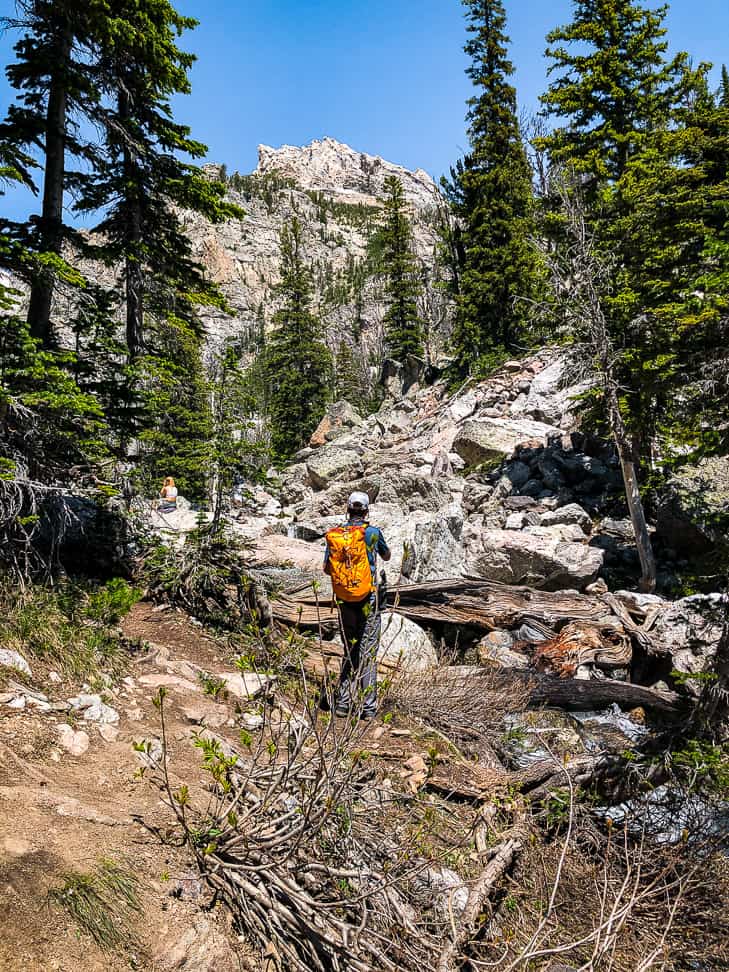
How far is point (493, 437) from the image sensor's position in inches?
640

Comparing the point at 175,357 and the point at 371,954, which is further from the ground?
the point at 175,357

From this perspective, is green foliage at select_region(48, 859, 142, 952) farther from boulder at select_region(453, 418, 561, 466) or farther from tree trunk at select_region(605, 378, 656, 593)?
boulder at select_region(453, 418, 561, 466)

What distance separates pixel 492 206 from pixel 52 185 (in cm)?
2348

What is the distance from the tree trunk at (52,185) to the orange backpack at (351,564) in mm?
4080

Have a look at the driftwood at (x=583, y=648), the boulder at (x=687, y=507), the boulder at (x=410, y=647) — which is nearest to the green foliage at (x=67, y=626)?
the boulder at (x=410, y=647)

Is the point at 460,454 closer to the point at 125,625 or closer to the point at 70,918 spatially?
the point at 125,625

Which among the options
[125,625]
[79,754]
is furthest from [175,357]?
[79,754]

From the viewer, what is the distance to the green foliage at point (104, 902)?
2.39 metres

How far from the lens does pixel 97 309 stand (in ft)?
22.1

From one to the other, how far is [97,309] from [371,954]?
21.8 ft

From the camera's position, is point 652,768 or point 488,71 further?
point 488,71

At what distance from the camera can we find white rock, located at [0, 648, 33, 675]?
4.27 metres

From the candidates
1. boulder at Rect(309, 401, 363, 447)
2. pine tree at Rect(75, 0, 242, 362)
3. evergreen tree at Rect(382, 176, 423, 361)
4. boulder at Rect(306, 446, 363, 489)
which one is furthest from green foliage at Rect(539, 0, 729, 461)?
evergreen tree at Rect(382, 176, 423, 361)

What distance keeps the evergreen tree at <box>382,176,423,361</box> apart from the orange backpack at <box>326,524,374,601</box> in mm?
30195
